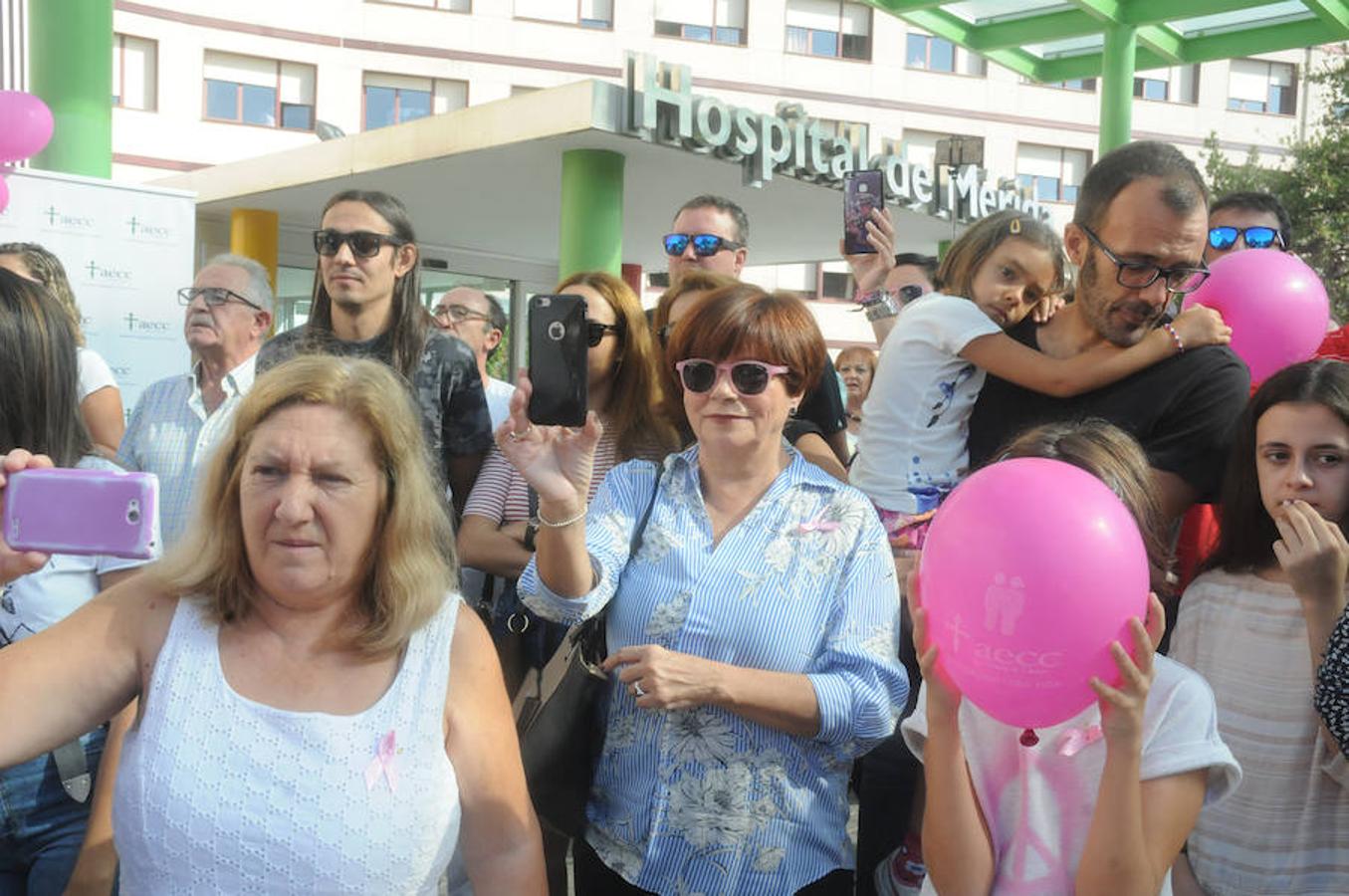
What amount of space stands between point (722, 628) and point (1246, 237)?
9.50ft

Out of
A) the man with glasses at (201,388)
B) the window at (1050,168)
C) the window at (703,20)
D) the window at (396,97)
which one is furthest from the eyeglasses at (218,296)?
the window at (1050,168)

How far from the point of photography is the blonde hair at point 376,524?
2047 mm

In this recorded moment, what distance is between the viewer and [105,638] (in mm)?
1971

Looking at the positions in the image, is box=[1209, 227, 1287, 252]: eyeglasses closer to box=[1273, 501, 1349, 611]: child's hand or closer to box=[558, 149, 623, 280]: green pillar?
box=[1273, 501, 1349, 611]: child's hand

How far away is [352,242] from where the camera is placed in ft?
12.1

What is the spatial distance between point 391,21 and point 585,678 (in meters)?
27.7

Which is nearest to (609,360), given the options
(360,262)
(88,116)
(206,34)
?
(360,262)

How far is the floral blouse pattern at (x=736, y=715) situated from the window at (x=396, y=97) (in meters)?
27.0

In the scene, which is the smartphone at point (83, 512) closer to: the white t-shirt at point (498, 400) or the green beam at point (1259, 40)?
the white t-shirt at point (498, 400)

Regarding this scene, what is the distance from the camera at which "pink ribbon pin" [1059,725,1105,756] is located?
203cm

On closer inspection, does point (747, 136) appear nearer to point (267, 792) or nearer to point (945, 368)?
point (945, 368)

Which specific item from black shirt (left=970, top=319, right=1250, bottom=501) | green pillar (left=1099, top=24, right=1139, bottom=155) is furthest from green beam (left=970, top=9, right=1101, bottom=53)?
black shirt (left=970, top=319, right=1250, bottom=501)

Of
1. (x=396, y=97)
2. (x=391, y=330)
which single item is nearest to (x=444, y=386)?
(x=391, y=330)

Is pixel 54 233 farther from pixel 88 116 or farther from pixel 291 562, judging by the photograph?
pixel 291 562
